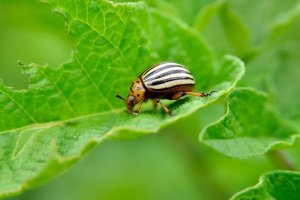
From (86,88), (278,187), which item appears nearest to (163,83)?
(86,88)

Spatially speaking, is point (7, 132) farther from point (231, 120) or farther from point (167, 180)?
point (167, 180)

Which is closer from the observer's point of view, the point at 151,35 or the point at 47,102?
the point at 47,102

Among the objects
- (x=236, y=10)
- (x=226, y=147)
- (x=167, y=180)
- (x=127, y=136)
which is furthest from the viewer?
(x=167, y=180)

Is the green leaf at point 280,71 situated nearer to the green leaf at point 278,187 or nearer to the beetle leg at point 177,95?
the beetle leg at point 177,95

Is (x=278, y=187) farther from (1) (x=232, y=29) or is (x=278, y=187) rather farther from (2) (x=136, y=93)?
(1) (x=232, y=29)

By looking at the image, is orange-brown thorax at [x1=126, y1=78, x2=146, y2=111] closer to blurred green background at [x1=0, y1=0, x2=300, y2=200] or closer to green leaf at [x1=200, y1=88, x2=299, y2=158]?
green leaf at [x1=200, y1=88, x2=299, y2=158]

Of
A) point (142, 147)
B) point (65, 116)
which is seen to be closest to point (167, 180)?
point (142, 147)

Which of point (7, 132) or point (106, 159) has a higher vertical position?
point (7, 132)
